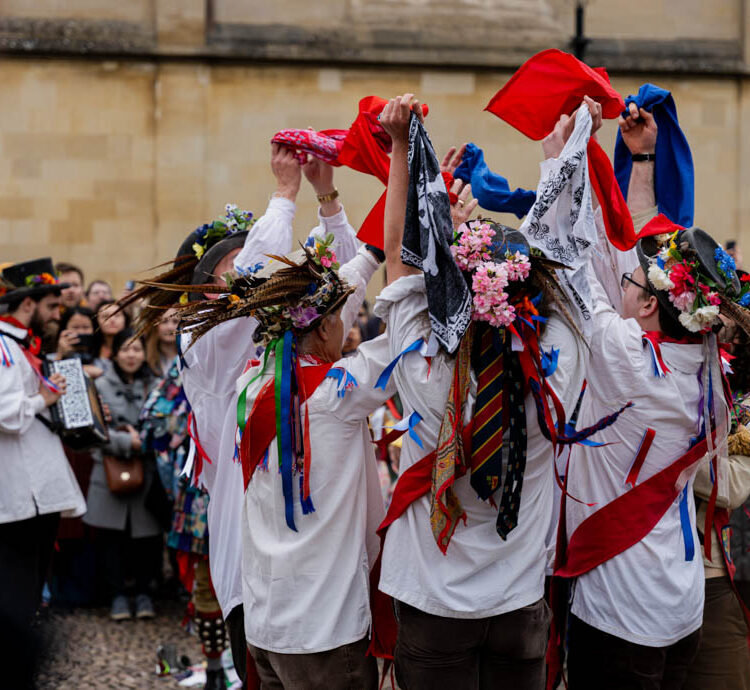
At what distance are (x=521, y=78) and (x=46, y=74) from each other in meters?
8.07

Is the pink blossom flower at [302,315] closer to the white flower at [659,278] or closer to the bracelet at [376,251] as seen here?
the bracelet at [376,251]

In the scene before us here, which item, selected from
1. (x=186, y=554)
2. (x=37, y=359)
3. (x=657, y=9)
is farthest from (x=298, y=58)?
(x=186, y=554)

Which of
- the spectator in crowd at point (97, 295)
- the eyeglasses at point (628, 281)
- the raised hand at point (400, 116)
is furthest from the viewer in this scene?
the spectator in crowd at point (97, 295)

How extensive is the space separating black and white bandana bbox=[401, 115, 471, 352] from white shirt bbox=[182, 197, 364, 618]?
0.89m

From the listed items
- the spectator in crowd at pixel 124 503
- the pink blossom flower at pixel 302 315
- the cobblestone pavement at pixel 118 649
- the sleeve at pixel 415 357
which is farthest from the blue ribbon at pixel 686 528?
the spectator in crowd at pixel 124 503

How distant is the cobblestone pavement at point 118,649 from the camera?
555 cm

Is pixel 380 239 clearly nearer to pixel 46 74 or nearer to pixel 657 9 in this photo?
pixel 46 74

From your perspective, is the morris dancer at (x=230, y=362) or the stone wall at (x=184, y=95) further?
the stone wall at (x=184, y=95)

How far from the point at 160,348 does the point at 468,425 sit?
4881mm

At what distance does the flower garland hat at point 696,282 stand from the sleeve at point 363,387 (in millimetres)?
914

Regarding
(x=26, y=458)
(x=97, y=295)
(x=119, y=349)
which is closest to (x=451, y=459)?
(x=26, y=458)

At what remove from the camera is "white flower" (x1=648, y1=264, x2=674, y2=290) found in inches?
123

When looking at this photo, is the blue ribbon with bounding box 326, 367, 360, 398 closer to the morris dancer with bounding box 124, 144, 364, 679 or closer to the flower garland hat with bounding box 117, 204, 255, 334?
the morris dancer with bounding box 124, 144, 364, 679

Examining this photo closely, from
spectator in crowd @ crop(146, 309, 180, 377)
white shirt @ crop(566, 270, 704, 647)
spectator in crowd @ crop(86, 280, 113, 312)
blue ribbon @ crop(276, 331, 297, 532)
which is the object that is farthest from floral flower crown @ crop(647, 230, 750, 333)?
spectator in crowd @ crop(86, 280, 113, 312)
